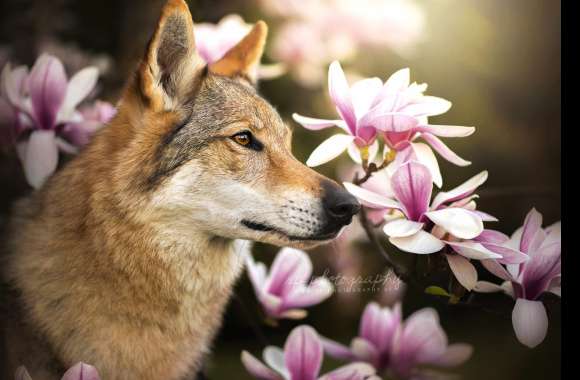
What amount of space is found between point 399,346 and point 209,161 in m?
0.48

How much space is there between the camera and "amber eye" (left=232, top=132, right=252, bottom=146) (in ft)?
3.36

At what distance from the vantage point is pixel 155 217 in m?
1.00

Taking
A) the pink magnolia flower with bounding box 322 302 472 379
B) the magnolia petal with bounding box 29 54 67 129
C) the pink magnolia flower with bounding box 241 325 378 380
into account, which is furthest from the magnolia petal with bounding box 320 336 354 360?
the magnolia petal with bounding box 29 54 67 129

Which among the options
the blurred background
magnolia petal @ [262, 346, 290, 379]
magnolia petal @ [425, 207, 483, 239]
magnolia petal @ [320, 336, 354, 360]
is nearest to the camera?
magnolia petal @ [425, 207, 483, 239]

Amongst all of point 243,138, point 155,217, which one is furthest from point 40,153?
point 243,138

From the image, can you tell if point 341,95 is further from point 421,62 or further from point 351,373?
point 421,62

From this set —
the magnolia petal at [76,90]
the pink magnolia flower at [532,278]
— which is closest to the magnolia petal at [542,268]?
the pink magnolia flower at [532,278]

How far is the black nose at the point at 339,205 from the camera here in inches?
36.3

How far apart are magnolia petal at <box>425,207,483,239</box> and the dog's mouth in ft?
0.61

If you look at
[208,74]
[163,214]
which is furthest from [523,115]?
[163,214]

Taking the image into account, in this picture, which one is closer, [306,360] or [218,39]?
[306,360]

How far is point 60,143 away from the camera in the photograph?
1.10 metres

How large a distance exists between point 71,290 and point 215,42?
542mm

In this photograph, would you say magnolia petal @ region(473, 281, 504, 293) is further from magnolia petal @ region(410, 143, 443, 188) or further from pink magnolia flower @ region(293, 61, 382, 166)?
pink magnolia flower @ region(293, 61, 382, 166)
